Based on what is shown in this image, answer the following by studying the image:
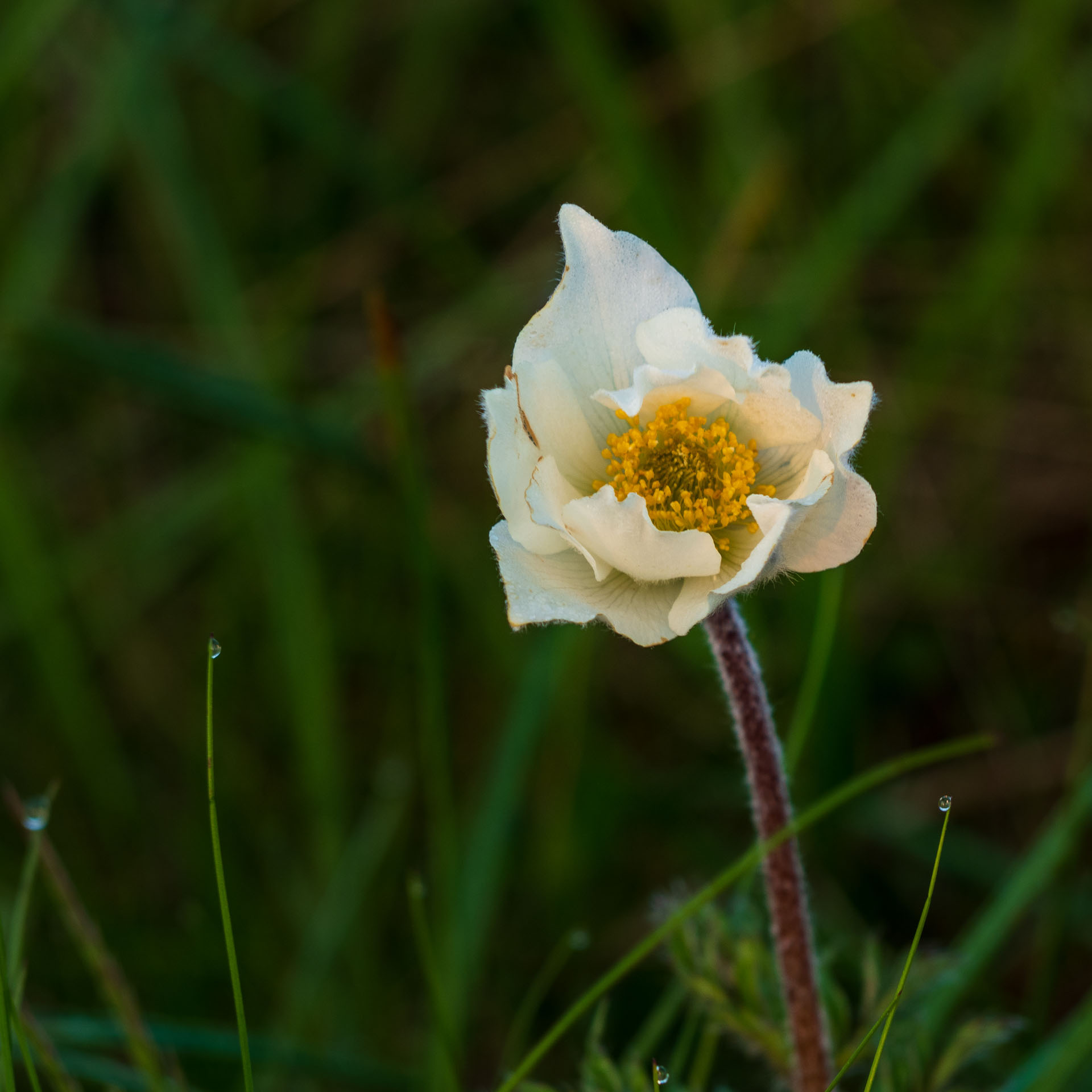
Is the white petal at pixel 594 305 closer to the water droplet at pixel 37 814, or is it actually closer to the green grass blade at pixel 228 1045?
the water droplet at pixel 37 814

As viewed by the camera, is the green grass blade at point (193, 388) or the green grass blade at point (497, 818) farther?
the green grass blade at point (193, 388)

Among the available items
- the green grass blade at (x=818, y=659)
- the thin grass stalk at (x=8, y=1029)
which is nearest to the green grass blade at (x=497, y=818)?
the green grass blade at (x=818, y=659)

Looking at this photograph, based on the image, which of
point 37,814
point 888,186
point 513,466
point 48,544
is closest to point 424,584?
point 37,814

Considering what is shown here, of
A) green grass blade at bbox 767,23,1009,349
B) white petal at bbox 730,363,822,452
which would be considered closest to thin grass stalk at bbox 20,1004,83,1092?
white petal at bbox 730,363,822,452

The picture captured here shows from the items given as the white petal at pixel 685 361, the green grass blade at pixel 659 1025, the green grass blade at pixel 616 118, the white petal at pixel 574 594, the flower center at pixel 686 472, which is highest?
the green grass blade at pixel 616 118

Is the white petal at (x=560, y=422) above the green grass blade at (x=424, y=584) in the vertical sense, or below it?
above

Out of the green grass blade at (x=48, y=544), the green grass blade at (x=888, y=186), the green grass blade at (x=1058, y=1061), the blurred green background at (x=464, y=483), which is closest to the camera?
the green grass blade at (x=1058, y=1061)
